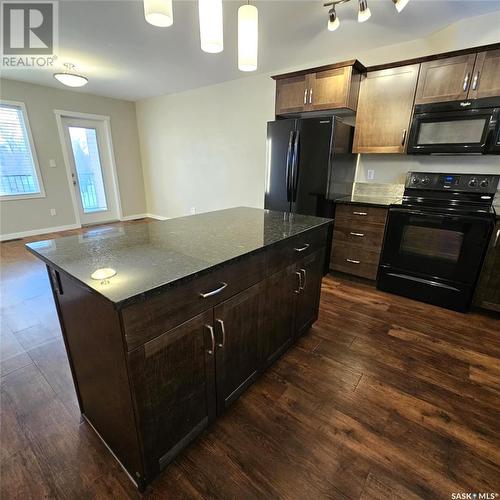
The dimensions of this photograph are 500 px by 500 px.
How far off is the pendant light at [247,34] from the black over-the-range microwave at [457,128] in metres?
1.82

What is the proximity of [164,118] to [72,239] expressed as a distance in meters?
4.86

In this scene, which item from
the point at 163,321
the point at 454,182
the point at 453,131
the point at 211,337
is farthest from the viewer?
the point at 454,182

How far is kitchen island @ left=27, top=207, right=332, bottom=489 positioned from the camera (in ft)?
2.98

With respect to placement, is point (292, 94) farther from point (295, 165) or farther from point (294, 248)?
point (294, 248)

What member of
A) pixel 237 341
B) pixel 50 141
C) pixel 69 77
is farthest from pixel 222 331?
pixel 50 141

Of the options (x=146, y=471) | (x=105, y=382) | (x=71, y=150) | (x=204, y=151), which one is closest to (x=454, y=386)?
(x=146, y=471)

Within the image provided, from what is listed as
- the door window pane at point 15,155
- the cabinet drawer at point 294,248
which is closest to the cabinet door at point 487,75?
the cabinet drawer at point 294,248

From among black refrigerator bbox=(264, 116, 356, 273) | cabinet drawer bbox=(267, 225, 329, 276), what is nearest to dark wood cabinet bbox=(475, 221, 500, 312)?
black refrigerator bbox=(264, 116, 356, 273)

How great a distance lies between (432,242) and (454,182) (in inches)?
26.0

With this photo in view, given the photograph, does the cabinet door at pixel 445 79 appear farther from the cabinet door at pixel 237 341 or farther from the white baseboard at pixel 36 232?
the white baseboard at pixel 36 232

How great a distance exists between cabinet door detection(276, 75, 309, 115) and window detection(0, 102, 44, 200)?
169 inches

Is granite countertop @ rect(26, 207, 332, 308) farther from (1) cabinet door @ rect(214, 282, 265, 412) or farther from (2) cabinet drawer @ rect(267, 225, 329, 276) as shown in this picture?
(1) cabinet door @ rect(214, 282, 265, 412)

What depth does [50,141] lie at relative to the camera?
4.73 metres

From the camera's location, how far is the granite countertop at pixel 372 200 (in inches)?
108
